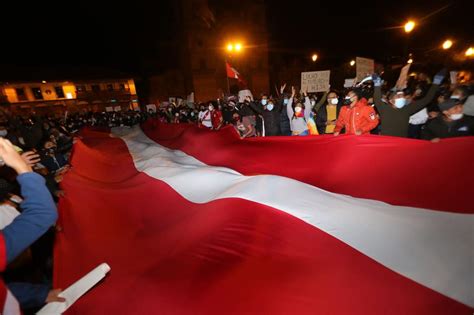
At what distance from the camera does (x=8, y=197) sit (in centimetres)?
220

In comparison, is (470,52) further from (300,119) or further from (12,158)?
(12,158)

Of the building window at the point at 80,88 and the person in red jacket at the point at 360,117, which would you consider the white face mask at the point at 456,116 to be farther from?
the building window at the point at 80,88

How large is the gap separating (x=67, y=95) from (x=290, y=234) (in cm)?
4625

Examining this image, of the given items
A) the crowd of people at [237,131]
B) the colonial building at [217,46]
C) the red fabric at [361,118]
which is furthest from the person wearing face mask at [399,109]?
the colonial building at [217,46]

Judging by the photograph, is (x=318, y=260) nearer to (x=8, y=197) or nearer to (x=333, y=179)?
(x=333, y=179)

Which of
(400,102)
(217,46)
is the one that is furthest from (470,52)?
(217,46)

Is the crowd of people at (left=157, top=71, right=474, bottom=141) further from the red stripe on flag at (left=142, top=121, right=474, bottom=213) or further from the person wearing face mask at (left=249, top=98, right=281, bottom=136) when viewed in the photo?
the red stripe on flag at (left=142, top=121, right=474, bottom=213)

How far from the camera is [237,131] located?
5598 mm

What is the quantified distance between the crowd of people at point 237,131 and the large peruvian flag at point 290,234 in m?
0.32

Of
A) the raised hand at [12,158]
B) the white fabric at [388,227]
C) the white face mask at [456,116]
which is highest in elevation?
the raised hand at [12,158]

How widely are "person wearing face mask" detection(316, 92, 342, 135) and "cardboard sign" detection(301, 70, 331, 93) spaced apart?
43.0 inches

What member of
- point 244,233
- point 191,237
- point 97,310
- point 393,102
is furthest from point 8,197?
point 393,102

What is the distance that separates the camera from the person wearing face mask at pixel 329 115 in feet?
20.0

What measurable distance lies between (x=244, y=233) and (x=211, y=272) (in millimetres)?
452
